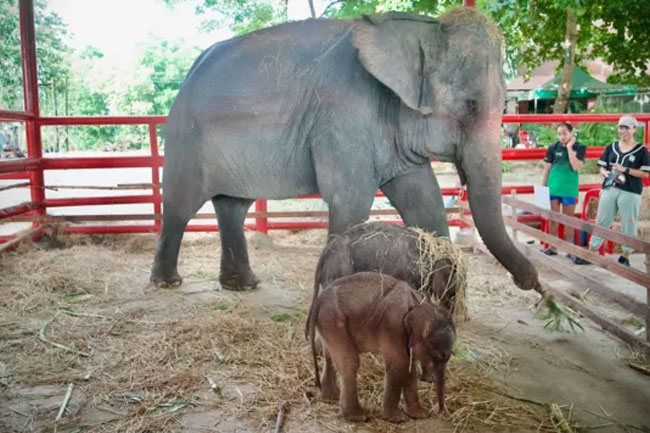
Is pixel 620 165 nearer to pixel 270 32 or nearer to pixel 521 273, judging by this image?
pixel 521 273

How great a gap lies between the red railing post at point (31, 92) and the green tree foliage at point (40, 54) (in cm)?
16

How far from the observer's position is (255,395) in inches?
126

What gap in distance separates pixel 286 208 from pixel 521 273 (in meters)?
6.79

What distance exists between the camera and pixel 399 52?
4242mm

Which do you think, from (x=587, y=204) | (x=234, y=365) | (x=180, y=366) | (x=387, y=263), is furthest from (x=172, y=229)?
(x=587, y=204)

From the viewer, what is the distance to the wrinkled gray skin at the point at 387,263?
3.33 meters

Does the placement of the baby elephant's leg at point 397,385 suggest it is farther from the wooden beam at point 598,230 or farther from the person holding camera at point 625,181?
the person holding camera at point 625,181

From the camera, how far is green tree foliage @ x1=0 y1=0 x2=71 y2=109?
284 inches

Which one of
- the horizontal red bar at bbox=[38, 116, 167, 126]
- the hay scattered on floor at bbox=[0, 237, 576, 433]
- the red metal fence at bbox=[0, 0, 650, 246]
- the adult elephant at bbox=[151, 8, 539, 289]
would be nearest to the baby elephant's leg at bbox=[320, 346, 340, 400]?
the hay scattered on floor at bbox=[0, 237, 576, 433]

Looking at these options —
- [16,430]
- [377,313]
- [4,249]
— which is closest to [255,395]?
[377,313]

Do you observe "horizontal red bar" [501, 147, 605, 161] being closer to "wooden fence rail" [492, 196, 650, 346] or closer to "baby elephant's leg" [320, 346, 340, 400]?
"wooden fence rail" [492, 196, 650, 346]

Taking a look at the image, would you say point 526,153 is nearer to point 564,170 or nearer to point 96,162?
point 564,170

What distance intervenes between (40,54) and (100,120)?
3.57 m

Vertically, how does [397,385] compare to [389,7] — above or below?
below
